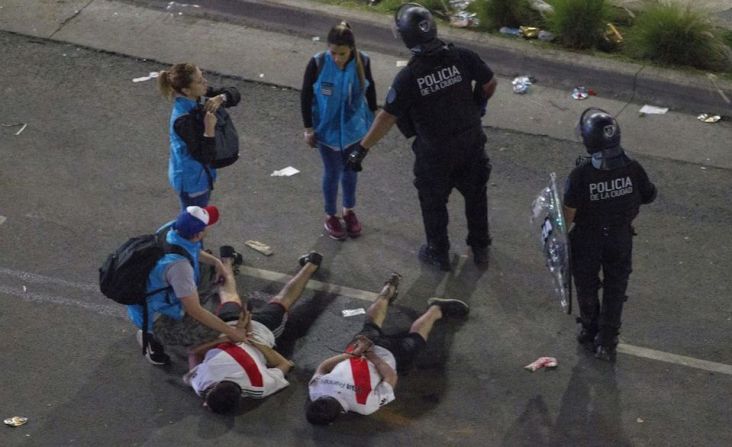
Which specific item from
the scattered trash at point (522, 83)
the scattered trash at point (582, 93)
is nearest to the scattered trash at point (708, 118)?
the scattered trash at point (582, 93)

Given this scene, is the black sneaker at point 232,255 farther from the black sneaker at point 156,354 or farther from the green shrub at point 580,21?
the green shrub at point 580,21

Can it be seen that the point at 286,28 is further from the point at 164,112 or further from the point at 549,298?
the point at 549,298

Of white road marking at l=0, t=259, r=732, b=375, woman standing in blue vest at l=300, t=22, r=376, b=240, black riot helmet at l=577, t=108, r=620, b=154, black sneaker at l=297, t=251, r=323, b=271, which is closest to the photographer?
black riot helmet at l=577, t=108, r=620, b=154

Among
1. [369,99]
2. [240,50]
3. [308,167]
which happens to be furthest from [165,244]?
[240,50]

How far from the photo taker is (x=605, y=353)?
7.63m

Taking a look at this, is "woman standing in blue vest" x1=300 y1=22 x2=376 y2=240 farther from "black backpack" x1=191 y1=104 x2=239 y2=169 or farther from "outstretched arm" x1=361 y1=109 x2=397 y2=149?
"black backpack" x1=191 y1=104 x2=239 y2=169

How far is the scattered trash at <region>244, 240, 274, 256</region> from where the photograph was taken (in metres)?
8.75

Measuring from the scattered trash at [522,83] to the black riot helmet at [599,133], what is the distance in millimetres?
3895

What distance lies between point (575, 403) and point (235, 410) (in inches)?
84.2

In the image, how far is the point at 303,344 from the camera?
25.8 feet

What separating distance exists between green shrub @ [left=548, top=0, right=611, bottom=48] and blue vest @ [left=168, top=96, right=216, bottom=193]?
4717mm

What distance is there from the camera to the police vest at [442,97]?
25.2 feet

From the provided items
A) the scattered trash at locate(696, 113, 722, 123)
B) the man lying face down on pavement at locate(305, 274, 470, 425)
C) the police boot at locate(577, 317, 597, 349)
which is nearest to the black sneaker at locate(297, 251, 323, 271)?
the man lying face down on pavement at locate(305, 274, 470, 425)

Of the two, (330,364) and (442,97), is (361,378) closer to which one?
(330,364)
